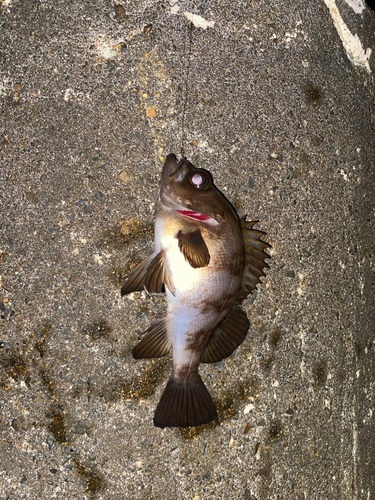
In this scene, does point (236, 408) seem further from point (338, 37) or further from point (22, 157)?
point (338, 37)

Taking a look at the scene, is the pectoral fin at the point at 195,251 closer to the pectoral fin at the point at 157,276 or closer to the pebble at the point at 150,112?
the pectoral fin at the point at 157,276

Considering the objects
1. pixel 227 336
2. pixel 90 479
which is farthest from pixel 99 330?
pixel 90 479

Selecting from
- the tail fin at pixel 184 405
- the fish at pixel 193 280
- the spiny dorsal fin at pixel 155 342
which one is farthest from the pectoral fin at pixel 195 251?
the tail fin at pixel 184 405

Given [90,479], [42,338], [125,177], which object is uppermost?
[125,177]

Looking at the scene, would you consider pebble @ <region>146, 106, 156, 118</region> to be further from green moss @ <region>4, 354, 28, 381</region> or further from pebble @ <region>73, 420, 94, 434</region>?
pebble @ <region>73, 420, 94, 434</region>

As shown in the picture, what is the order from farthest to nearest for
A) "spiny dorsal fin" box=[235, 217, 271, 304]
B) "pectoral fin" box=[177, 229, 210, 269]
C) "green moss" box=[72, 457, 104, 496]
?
"green moss" box=[72, 457, 104, 496]
"spiny dorsal fin" box=[235, 217, 271, 304]
"pectoral fin" box=[177, 229, 210, 269]

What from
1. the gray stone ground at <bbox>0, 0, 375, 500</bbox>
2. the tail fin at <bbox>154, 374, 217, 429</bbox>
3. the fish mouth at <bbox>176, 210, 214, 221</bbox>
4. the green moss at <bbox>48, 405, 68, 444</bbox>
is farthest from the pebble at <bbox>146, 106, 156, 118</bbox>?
the green moss at <bbox>48, 405, 68, 444</bbox>

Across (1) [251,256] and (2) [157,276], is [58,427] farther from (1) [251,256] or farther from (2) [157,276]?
(1) [251,256]

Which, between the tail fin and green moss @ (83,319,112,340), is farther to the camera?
green moss @ (83,319,112,340)
